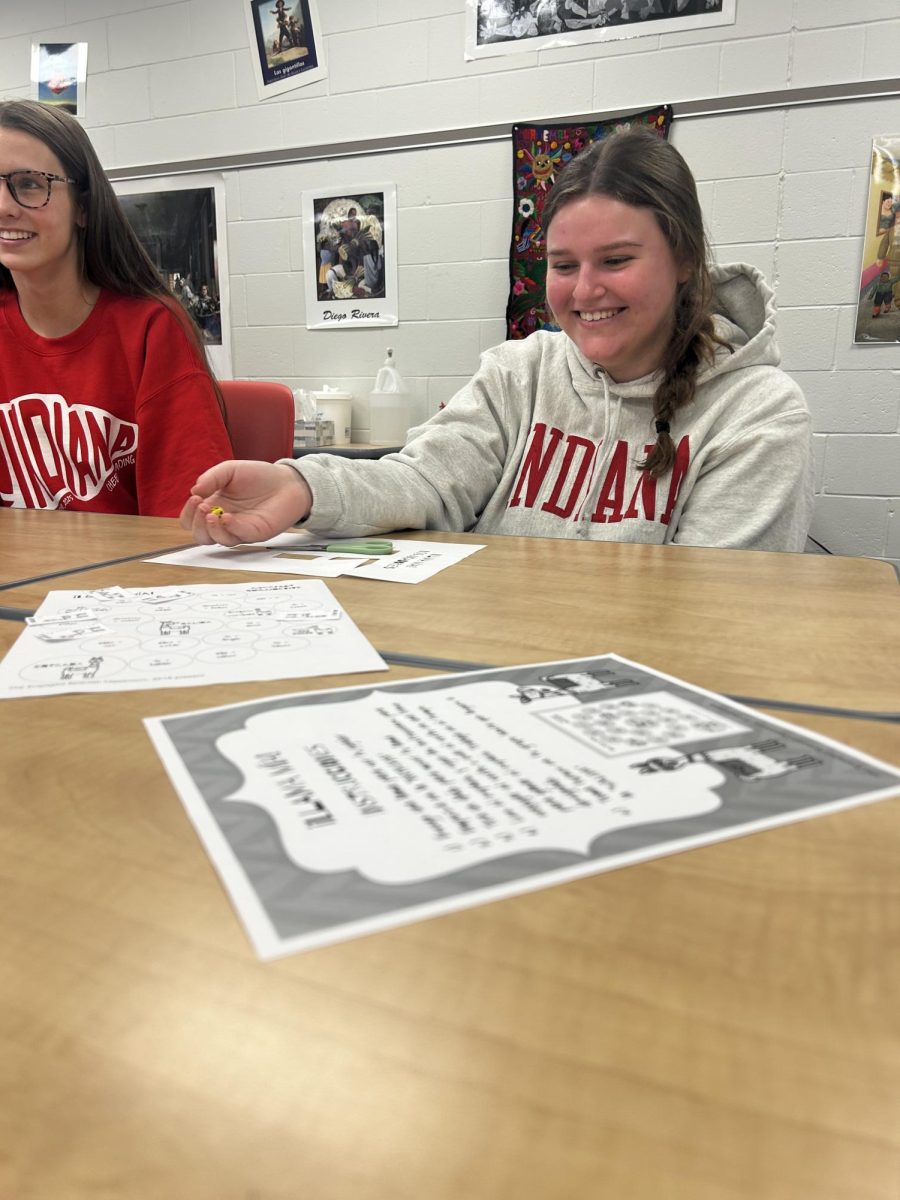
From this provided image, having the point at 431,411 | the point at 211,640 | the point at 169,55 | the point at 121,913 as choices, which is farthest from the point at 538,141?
the point at 121,913

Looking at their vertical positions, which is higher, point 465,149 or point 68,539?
point 465,149

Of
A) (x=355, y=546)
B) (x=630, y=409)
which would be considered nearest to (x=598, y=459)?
(x=630, y=409)

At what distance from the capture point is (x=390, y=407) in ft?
9.18

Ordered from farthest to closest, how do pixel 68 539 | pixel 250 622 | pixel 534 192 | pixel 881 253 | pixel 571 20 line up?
pixel 534 192 → pixel 571 20 → pixel 881 253 → pixel 68 539 → pixel 250 622

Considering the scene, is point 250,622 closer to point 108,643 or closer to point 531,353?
point 108,643

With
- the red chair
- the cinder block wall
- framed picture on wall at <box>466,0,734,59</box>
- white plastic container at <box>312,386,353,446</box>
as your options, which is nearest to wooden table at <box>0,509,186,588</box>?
the red chair

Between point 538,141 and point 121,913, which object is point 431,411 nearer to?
point 538,141

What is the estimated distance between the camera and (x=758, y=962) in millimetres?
262

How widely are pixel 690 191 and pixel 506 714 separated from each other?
113 centimetres

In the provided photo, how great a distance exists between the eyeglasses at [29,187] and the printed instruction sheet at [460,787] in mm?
1395

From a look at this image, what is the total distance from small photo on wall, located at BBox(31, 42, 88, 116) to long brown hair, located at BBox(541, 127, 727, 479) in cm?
270

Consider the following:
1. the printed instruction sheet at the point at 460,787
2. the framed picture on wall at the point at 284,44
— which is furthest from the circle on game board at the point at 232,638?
the framed picture on wall at the point at 284,44

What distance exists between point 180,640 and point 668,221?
1.01m

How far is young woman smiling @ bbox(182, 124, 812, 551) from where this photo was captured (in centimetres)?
118
